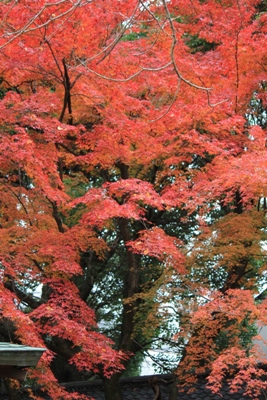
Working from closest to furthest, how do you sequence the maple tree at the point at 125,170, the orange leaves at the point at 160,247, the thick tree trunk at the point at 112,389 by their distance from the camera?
the maple tree at the point at 125,170 < the orange leaves at the point at 160,247 < the thick tree trunk at the point at 112,389

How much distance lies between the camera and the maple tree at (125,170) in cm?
729

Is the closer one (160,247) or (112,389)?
(160,247)

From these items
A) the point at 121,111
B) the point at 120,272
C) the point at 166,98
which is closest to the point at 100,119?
the point at 121,111

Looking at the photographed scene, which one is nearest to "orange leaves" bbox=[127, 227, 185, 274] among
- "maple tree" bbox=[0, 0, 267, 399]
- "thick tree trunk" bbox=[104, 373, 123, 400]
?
"maple tree" bbox=[0, 0, 267, 399]

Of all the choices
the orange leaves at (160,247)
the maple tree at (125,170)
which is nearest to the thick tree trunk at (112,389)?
the maple tree at (125,170)

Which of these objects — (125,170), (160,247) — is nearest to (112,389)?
(160,247)

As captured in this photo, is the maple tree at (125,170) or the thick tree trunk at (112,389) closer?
the maple tree at (125,170)

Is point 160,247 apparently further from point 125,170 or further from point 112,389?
point 112,389

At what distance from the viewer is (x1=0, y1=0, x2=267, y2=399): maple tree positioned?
7.29m

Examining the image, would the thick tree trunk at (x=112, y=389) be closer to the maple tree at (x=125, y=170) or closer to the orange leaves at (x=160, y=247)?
the maple tree at (x=125, y=170)

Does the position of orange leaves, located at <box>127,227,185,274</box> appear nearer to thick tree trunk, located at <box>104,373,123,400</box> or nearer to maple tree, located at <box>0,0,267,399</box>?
maple tree, located at <box>0,0,267,399</box>

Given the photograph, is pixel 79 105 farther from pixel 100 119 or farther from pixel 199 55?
pixel 199 55

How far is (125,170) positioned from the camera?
8758 millimetres

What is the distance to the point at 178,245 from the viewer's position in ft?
28.0
